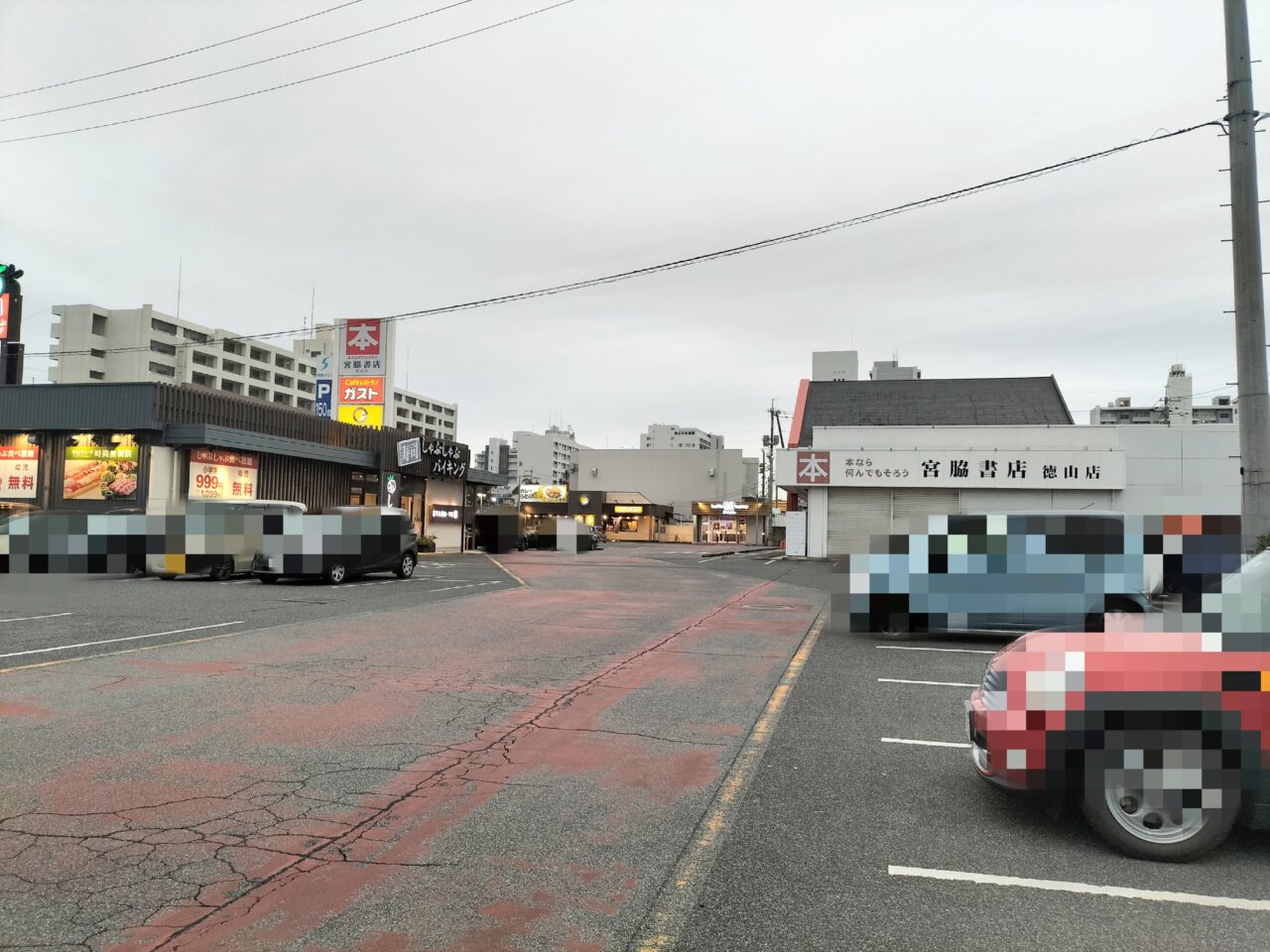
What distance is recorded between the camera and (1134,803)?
13.1ft

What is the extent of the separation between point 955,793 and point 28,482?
88.9ft

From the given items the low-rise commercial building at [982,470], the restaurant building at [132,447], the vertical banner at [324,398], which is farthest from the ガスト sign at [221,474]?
the low-rise commercial building at [982,470]

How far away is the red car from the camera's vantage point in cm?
375

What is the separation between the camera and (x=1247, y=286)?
10.2m

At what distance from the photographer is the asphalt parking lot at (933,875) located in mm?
3264

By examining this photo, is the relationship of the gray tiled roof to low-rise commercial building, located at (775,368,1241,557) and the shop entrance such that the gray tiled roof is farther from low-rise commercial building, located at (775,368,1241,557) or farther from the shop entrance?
the shop entrance

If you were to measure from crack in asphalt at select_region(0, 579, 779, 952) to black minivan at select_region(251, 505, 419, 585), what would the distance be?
1371cm

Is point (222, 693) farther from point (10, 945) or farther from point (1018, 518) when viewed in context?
point (1018, 518)

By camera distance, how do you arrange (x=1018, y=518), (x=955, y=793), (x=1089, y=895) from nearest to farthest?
(x=1089, y=895) < (x=955, y=793) < (x=1018, y=518)

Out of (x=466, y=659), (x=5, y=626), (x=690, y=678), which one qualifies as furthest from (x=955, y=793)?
(x=5, y=626)

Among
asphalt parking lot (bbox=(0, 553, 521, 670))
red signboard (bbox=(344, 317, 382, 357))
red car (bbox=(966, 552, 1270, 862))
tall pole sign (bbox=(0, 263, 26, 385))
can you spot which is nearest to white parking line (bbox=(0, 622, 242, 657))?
asphalt parking lot (bbox=(0, 553, 521, 670))

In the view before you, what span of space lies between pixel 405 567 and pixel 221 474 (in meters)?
8.08

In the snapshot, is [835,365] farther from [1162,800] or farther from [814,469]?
[1162,800]

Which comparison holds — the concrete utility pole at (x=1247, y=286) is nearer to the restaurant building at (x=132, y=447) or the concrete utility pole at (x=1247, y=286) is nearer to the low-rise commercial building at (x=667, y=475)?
the restaurant building at (x=132, y=447)
